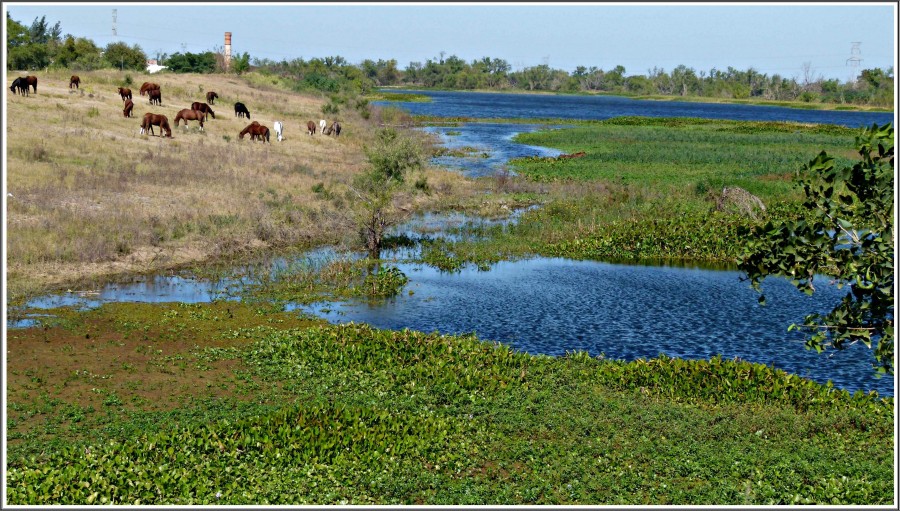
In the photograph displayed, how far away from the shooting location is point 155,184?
3741 cm

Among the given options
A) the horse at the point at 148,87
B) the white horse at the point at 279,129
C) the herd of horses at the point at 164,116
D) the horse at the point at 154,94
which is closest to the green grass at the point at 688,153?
the white horse at the point at 279,129

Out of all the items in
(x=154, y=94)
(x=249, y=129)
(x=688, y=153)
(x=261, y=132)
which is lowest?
(x=688, y=153)

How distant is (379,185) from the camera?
34250 millimetres

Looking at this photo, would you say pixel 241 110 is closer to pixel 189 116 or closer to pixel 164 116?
pixel 189 116

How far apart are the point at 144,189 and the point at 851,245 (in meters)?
30.5

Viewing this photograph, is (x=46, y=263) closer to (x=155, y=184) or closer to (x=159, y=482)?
(x=155, y=184)

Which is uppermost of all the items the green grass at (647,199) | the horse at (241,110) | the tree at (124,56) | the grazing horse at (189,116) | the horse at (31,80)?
the tree at (124,56)

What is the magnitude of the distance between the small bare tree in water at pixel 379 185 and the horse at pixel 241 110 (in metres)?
27.1

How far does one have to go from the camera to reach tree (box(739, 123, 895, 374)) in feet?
35.9

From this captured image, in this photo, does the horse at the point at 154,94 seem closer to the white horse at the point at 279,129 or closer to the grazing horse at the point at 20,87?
the grazing horse at the point at 20,87

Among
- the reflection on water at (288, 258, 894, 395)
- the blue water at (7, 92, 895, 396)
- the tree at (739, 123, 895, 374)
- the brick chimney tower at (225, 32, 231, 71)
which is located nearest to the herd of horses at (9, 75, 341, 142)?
the blue water at (7, 92, 895, 396)

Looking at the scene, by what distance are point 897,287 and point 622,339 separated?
43.0 ft

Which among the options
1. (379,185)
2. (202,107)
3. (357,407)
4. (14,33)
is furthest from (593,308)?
(14,33)

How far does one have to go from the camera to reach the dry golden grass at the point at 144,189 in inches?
1114
